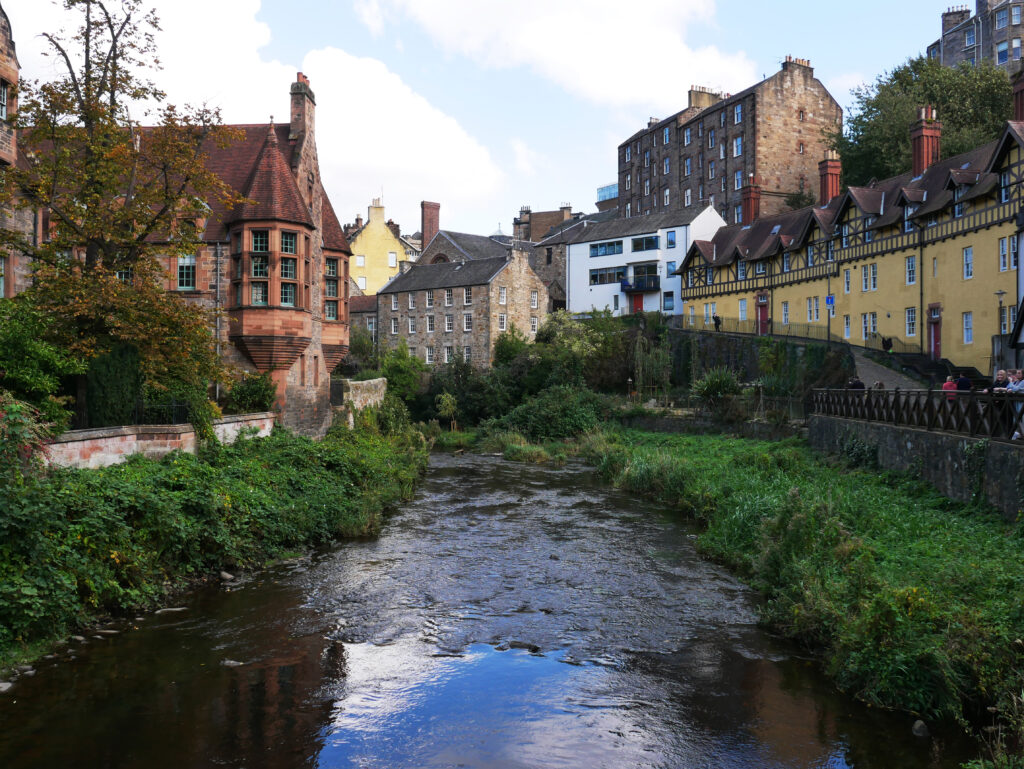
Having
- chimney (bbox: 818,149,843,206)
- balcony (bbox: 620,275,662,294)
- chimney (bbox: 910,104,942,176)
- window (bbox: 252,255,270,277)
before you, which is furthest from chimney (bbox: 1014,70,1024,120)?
balcony (bbox: 620,275,662,294)

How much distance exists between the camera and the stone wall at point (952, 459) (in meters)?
13.0

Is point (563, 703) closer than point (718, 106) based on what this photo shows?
Yes

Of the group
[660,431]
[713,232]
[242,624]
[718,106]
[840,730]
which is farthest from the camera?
[718,106]

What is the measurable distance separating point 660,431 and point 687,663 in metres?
29.0

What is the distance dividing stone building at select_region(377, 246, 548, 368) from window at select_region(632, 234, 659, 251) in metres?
7.62

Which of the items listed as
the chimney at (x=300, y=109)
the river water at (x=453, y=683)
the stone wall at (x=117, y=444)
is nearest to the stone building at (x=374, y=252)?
the chimney at (x=300, y=109)

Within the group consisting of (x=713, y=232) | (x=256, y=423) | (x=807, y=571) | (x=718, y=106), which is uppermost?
(x=718, y=106)

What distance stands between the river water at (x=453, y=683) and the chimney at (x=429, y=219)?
58160 millimetres

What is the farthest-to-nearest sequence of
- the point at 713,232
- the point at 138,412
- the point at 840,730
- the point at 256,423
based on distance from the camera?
the point at 713,232
the point at 256,423
the point at 138,412
the point at 840,730

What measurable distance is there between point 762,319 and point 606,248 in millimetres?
16328

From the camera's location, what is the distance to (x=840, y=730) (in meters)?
8.38

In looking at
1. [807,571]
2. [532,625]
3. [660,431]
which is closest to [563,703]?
[532,625]

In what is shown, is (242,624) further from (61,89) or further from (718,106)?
(718,106)

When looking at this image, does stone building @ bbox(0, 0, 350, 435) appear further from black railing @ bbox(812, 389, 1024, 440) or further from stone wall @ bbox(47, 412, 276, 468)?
black railing @ bbox(812, 389, 1024, 440)
